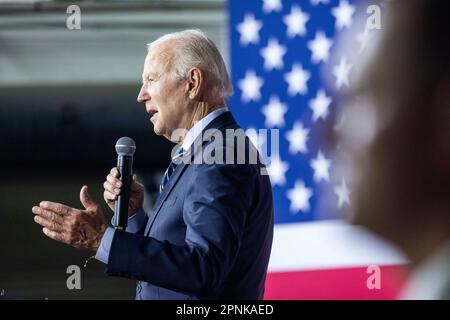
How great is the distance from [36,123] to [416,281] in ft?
7.56

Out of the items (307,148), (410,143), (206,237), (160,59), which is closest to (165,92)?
(160,59)

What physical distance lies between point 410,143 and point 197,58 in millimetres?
2159

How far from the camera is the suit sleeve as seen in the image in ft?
5.21

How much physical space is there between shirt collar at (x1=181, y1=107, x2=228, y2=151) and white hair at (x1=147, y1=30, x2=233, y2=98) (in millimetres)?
44

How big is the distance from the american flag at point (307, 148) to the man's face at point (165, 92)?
1.72 meters

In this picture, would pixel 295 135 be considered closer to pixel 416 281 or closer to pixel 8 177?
pixel 416 281

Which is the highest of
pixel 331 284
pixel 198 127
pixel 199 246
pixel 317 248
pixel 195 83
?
pixel 195 83

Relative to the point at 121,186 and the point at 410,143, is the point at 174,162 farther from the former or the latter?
the point at 410,143

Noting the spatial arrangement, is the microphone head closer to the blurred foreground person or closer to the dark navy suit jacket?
the dark navy suit jacket

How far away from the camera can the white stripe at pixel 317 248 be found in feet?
11.9

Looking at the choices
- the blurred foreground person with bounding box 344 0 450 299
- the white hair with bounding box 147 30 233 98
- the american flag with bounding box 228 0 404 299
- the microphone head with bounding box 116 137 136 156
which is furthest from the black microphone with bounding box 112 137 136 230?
the blurred foreground person with bounding box 344 0 450 299

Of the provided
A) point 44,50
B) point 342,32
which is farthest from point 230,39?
point 44,50

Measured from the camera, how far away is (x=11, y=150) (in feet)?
15.1

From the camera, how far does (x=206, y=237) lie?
1.60 meters
